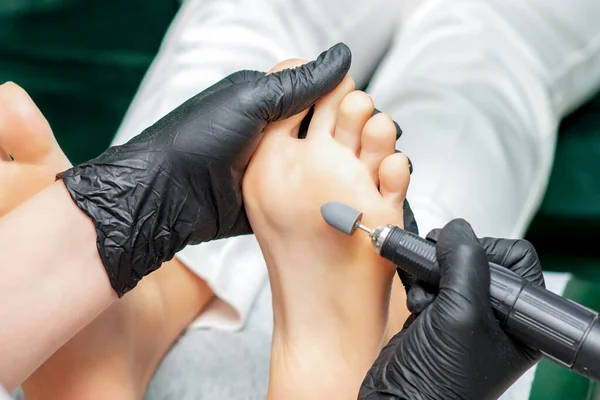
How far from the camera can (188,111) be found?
59cm

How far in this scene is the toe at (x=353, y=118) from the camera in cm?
60

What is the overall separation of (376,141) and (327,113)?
0.06 meters

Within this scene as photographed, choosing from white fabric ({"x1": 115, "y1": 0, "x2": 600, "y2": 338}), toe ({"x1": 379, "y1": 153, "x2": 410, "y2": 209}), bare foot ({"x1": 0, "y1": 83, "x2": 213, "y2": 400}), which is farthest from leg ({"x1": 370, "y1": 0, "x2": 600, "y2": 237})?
bare foot ({"x1": 0, "y1": 83, "x2": 213, "y2": 400})

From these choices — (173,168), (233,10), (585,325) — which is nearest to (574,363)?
(585,325)

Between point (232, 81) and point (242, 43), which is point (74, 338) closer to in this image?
point (232, 81)

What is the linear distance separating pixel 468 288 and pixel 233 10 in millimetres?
605

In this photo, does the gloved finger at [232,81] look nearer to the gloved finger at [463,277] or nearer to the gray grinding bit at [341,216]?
the gray grinding bit at [341,216]

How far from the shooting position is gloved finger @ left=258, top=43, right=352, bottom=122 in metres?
0.58

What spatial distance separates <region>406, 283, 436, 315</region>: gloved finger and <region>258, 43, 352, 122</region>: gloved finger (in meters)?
0.20

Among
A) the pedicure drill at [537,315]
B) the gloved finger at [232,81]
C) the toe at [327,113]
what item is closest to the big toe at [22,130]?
the gloved finger at [232,81]

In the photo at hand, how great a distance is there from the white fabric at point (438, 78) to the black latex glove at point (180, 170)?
16 cm

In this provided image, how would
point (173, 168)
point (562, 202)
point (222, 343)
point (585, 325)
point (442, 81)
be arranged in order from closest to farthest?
point (585, 325)
point (173, 168)
point (222, 343)
point (442, 81)
point (562, 202)

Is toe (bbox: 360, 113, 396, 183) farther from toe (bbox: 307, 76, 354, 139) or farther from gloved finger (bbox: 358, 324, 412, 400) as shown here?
gloved finger (bbox: 358, 324, 412, 400)

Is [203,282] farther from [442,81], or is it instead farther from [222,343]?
[442,81]
